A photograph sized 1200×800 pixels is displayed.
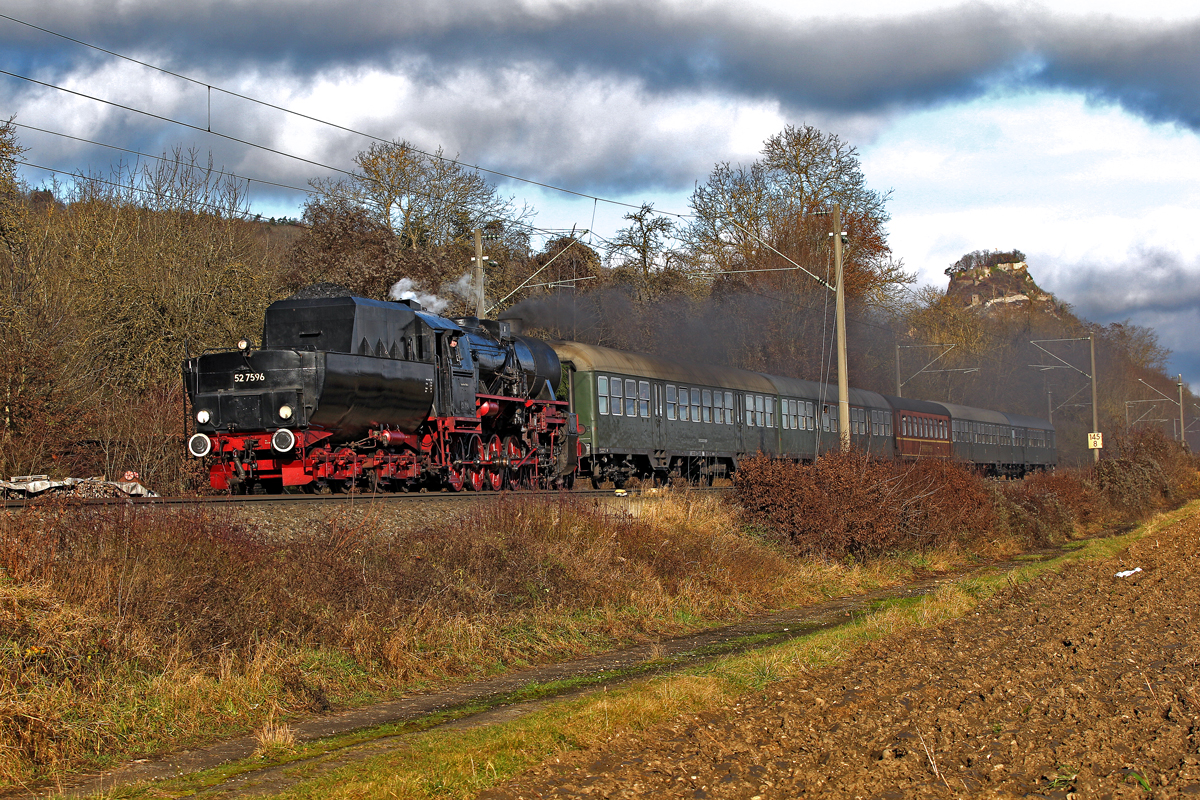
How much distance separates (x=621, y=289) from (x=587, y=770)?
3789cm

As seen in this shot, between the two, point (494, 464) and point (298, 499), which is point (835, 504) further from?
point (298, 499)

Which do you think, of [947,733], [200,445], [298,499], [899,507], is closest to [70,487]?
Result: [298,499]

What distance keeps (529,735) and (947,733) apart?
304 cm

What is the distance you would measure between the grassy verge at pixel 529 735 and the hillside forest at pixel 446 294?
29.1ft

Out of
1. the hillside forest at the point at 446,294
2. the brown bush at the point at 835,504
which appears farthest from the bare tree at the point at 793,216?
the brown bush at the point at 835,504

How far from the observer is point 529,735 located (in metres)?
7.88

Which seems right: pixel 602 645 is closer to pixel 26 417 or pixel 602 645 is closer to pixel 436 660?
pixel 436 660

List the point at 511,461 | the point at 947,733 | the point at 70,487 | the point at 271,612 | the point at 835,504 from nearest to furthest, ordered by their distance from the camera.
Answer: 1. the point at 947,733
2. the point at 271,612
3. the point at 70,487
4. the point at 835,504
5. the point at 511,461

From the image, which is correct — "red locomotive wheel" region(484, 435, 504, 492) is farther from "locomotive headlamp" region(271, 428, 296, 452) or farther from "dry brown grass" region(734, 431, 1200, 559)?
"locomotive headlamp" region(271, 428, 296, 452)

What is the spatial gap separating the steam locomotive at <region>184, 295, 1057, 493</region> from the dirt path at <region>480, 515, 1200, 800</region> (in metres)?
6.91

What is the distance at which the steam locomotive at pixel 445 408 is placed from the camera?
14781mm

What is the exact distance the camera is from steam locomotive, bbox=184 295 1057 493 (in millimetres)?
14781

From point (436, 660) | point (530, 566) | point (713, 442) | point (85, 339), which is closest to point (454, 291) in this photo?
point (713, 442)

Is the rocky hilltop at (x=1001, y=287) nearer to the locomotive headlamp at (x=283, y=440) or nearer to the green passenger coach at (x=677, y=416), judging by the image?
the green passenger coach at (x=677, y=416)
